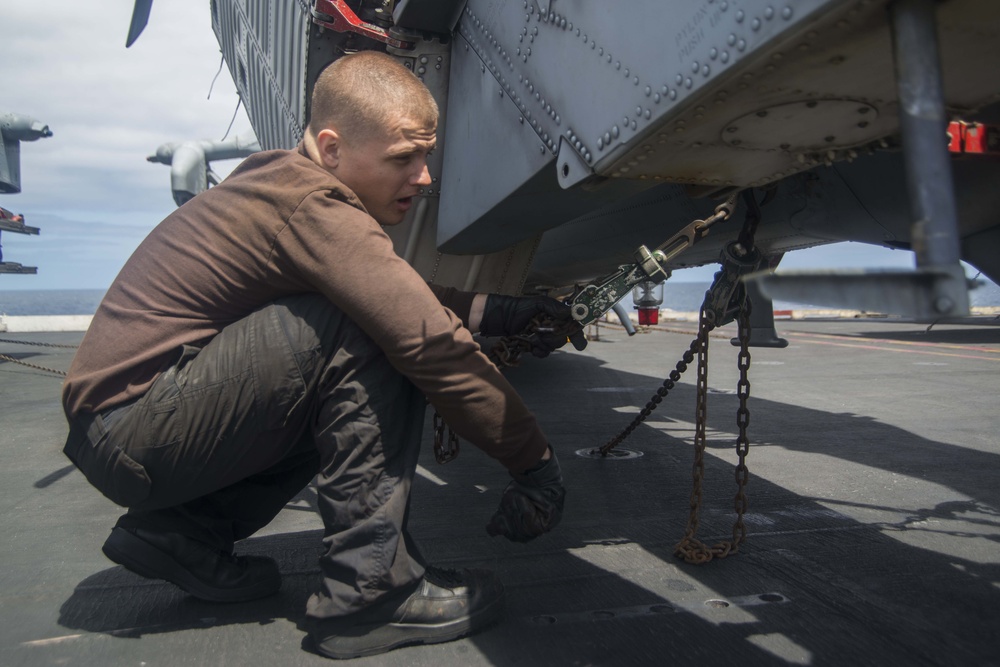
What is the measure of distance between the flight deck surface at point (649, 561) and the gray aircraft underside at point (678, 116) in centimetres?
98

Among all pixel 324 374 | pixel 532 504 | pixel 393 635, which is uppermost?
pixel 324 374

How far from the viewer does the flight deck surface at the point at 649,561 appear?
180 centimetres

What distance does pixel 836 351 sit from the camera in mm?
10211

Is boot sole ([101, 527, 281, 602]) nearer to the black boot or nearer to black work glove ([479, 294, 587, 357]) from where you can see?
the black boot

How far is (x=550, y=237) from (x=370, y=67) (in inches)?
104

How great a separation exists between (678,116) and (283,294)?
1021mm

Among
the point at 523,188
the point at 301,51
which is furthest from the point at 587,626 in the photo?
the point at 301,51

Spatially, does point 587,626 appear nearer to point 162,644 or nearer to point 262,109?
point 162,644

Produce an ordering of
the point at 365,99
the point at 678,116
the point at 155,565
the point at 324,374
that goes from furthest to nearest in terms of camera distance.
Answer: the point at 155,565 < the point at 365,99 < the point at 324,374 < the point at 678,116

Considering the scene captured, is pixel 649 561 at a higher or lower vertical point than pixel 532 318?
lower

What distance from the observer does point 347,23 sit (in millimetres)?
2955


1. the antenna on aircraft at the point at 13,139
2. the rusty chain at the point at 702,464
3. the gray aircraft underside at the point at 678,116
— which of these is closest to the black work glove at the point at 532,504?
the rusty chain at the point at 702,464

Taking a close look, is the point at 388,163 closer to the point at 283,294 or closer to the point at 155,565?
the point at 283,294

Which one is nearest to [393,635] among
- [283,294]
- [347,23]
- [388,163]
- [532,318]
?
[283,294]
